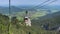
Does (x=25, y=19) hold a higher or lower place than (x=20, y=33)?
higher

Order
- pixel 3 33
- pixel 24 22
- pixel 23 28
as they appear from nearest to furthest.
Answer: pixel 3 33 → pixel 24 22 → pixel 23 28

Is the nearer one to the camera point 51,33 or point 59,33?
point 59,33

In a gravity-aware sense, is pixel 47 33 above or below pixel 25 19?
below

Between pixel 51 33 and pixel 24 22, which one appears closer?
pixel 24 22

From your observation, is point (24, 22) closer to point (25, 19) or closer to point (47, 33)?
point (25, 19)

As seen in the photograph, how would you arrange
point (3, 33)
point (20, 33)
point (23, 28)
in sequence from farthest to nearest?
point (23, 28) → point (20, 33) → point (3, 33)

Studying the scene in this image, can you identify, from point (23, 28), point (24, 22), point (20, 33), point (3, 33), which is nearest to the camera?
point (3, 33)

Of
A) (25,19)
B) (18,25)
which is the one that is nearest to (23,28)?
(18,25)

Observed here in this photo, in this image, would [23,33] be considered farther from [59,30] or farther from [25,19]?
[59,30]

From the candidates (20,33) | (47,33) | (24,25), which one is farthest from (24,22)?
(47,33)
